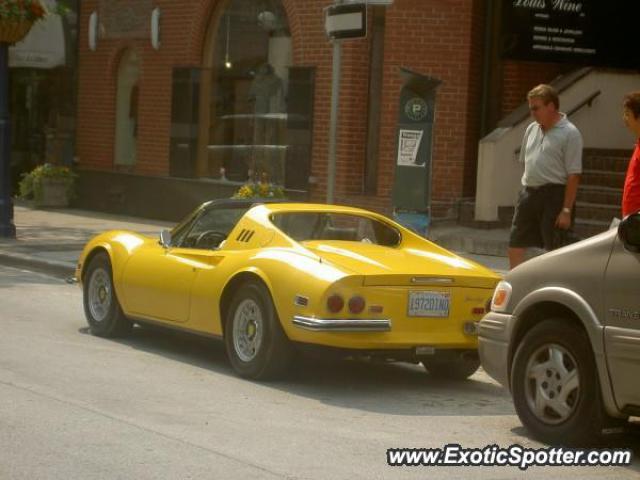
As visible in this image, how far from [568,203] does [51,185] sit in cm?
1547

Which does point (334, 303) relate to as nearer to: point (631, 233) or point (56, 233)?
point (631, 233)

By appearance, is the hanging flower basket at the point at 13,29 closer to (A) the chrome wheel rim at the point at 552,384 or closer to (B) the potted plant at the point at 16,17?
(B) the potted plant at the point at 16,17

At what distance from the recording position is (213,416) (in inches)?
318

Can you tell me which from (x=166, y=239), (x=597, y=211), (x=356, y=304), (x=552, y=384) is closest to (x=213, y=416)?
(x=356, y=304)

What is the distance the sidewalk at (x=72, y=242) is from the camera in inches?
643

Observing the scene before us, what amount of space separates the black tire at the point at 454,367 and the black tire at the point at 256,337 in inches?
40.2

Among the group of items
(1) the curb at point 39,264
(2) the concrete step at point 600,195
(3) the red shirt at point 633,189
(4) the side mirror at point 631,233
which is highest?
(3) the red shirt at point 633,189

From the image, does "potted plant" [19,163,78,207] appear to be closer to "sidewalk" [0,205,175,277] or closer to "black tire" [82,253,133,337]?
"sidewalk" [0,205,175,277]

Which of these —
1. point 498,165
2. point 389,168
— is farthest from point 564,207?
point 389,168

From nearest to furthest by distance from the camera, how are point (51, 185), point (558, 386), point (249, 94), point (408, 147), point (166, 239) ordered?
point (558, 386)
point (166, 239)
point (408, 147)
point (249, 94)
point (51, 185)

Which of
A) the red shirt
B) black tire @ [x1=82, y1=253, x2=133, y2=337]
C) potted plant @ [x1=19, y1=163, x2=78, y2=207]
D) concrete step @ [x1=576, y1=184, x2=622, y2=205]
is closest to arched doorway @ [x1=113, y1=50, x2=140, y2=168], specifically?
potted plant @ [x1=19, y1=163, x2=78, y2=207]

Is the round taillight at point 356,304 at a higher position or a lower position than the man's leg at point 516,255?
lower

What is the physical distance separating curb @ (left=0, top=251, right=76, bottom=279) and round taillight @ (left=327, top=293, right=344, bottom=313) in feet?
23.8

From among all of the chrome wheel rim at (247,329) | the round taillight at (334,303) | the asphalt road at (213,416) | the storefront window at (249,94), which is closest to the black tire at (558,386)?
the asphalt road at (213,416)
